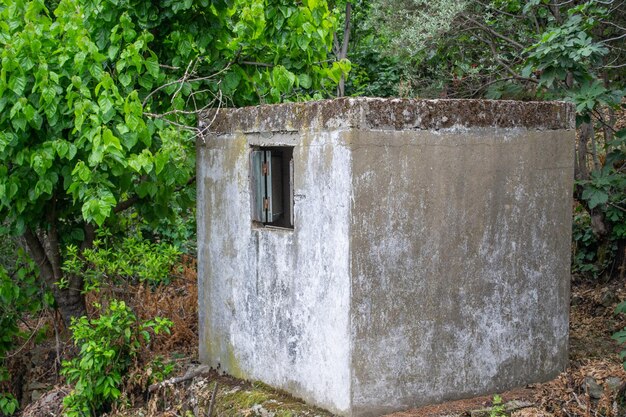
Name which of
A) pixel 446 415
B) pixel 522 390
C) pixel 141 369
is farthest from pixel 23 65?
pixel 522 390

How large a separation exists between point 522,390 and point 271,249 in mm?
2315

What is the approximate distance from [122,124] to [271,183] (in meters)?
1.29

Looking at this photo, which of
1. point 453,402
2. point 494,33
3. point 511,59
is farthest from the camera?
point 511,59

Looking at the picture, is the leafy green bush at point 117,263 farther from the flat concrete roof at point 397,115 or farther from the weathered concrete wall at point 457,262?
the weathered concrete wall at point 457,262

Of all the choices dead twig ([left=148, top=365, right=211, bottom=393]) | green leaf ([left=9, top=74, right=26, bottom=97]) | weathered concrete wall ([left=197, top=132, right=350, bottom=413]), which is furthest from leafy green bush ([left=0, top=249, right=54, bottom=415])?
green leaf ([left=9, top=74, right=26, bottom=97])

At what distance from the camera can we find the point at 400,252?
535 cm

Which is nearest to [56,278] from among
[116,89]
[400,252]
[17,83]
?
[17,83]

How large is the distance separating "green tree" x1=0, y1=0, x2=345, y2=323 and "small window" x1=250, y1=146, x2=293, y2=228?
0.79 meters

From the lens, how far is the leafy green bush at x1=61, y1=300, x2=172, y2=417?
21.4 feet

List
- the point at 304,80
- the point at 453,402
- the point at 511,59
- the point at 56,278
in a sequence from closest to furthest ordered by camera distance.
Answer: the point at 453,402, the point at 304,80, the point at 56,278, the point at 511,59

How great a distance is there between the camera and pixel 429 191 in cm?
546

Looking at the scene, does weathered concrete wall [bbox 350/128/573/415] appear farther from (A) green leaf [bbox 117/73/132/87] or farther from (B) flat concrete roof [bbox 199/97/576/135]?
(A) green leaf [bbox 117/73/132/87]

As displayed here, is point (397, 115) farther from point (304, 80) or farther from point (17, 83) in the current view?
point (17, 83)

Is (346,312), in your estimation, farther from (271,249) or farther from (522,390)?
(522,390)
